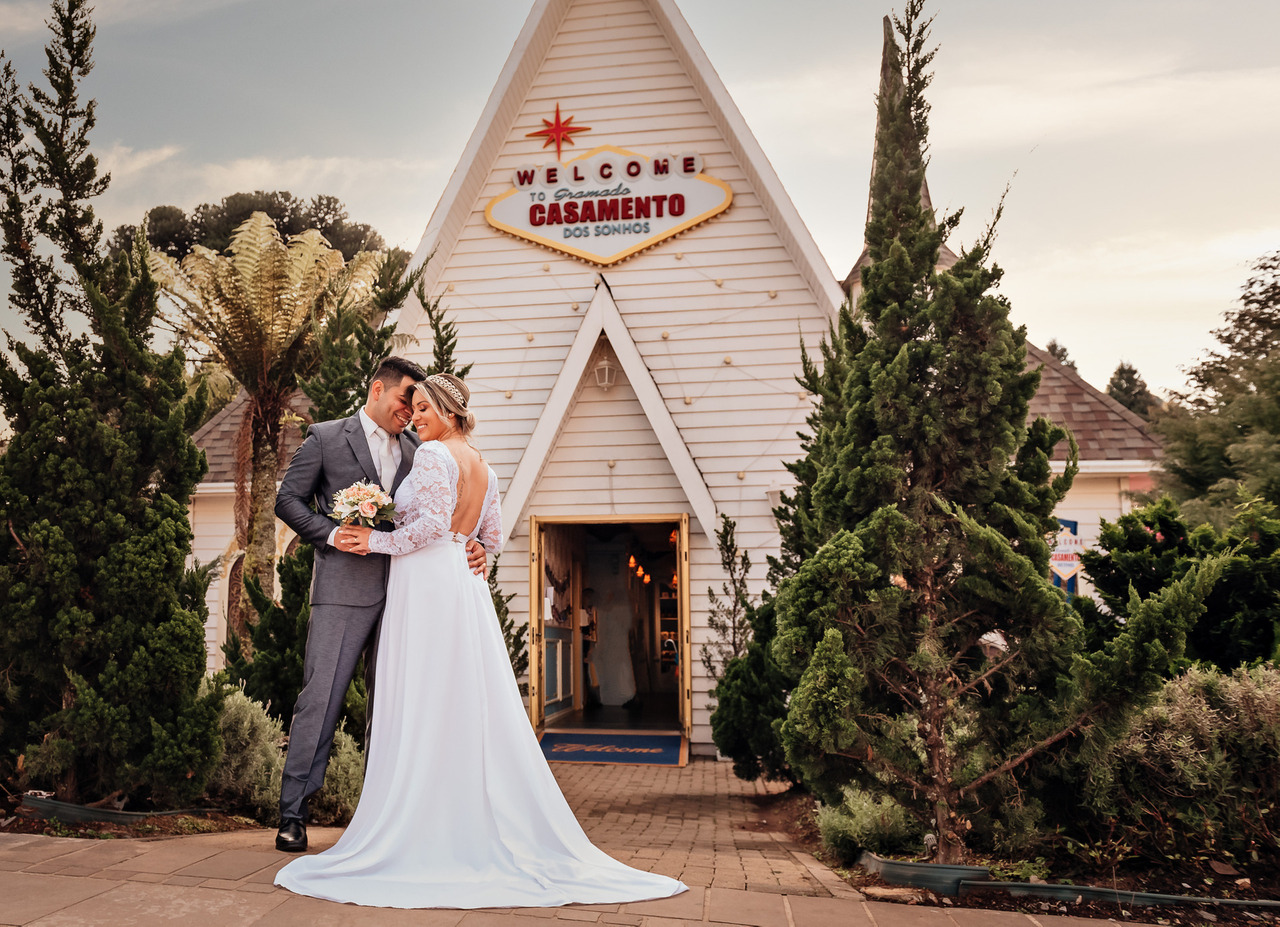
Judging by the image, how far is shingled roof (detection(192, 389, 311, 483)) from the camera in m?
12.6

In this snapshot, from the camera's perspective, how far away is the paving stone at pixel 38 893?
2840 millimetres

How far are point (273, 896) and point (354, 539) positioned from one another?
1501mm

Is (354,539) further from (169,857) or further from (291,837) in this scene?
(169,857)

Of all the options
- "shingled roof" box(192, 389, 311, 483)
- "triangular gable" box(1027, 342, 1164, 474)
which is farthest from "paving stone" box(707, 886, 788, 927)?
"shingled roof" box(192, 389, 311, 483)

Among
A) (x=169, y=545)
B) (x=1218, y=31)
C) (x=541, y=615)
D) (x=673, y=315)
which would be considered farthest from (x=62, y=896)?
(x=1218, y=31)

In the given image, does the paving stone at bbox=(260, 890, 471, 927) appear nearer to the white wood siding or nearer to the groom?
the groom

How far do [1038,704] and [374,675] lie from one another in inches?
126

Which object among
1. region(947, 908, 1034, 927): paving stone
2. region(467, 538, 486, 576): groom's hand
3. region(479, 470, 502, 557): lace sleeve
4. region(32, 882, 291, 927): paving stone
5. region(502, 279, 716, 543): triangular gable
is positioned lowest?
region(947, 908, 1034, 927): paving stone

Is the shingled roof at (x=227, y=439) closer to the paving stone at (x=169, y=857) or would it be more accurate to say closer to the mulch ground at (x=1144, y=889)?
the paving stone at (x=169, y=857)

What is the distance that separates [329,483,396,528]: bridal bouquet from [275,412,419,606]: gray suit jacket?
0.43 feet

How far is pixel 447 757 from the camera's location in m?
3.72

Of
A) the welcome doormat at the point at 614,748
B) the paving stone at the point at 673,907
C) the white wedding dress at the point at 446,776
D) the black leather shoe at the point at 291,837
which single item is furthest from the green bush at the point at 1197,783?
the welcome doormat at the point at 614,748

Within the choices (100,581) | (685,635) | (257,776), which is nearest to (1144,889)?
(257,776)

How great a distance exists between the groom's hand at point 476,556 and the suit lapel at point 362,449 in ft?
1.97
